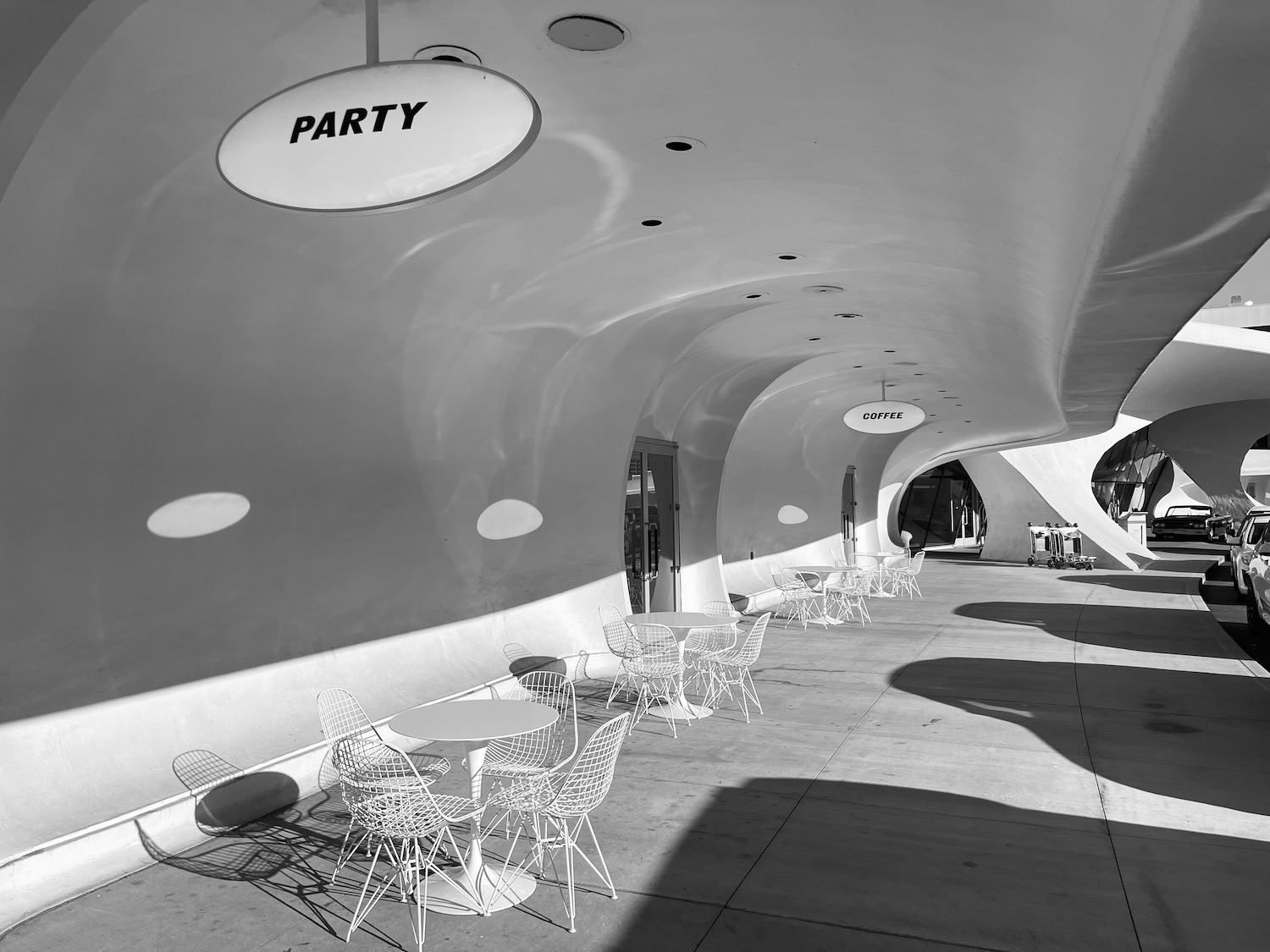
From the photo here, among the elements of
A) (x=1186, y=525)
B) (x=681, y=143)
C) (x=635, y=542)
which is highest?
(x=681, y=143)

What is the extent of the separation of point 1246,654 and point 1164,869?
823cm

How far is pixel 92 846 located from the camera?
16.5 feet

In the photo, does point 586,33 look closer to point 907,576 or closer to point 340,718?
point 340,718

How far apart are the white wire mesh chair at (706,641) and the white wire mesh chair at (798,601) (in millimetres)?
2761

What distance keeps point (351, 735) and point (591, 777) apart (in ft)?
4.31

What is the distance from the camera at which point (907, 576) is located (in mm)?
21000

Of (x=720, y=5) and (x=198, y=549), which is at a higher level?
(x=720, y=5)

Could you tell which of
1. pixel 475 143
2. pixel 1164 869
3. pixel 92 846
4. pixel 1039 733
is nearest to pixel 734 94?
pixel 475 143

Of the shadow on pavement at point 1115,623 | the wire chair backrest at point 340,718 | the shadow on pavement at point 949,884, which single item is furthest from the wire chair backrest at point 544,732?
the shadow on pavement at point 1115,623

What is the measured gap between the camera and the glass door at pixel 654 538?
14.2m

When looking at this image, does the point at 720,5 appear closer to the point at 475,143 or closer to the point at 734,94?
the point at 734,94

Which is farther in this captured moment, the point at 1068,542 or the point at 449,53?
the point at 1068,542

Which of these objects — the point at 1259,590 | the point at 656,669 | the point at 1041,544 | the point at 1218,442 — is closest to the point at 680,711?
the point at 656,669

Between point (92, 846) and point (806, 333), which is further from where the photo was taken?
point (806, 333)
